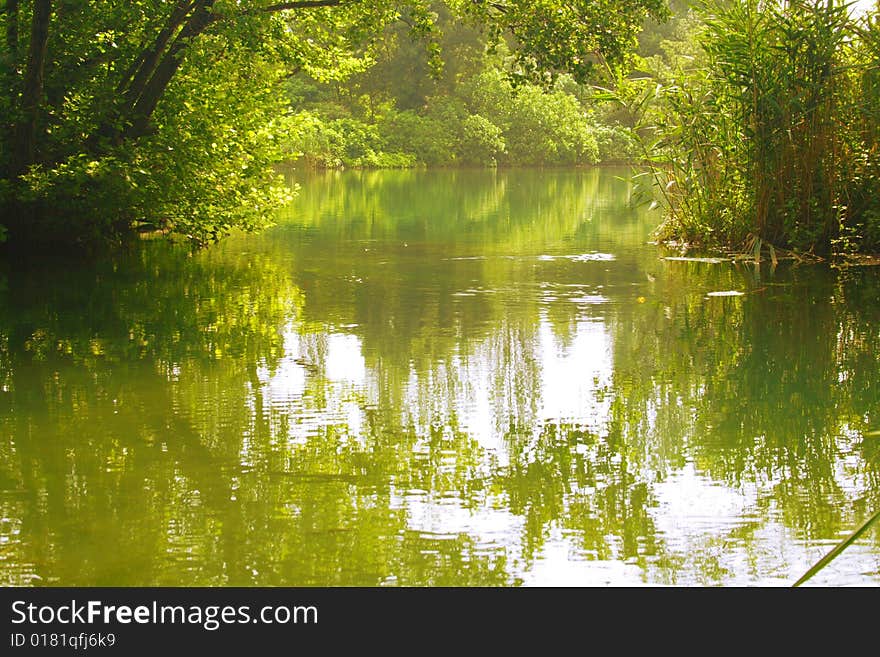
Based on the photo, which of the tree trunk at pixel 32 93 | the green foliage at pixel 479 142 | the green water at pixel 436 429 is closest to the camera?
the green water at pixel 436 429

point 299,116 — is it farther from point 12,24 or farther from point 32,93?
point 32,93

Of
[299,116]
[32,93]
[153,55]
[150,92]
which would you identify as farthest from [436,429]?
[299,116]

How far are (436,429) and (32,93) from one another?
7.40m

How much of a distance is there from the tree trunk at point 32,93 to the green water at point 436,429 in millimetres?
1317

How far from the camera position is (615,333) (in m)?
8.27

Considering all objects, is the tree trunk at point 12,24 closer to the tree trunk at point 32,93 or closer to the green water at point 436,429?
the tree trunk at point 32,93

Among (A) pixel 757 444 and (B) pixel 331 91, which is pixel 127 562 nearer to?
(A) pixel 757 444

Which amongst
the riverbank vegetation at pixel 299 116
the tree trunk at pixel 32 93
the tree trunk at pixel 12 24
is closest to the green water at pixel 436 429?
the riverbank vegetation at pixel 299 116

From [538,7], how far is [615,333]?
218 inches

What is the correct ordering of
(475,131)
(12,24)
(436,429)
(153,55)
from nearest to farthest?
1. (436,429)
2. (12,24)
3. (153,55)
4. (475,131)

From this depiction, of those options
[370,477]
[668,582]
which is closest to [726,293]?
[370,477]

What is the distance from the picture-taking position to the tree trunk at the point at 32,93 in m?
10.9

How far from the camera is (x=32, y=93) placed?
442 inches

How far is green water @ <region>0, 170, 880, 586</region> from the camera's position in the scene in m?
3.92
